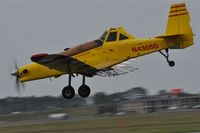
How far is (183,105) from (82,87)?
80228 mm

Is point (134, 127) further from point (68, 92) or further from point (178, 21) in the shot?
point (178, 21)

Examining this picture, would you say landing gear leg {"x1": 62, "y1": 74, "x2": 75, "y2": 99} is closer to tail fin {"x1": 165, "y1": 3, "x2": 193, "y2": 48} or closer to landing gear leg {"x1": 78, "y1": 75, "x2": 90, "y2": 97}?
landing gear leg {"x1": 78, "y1": 75, "x2": 90, "y2": 97}

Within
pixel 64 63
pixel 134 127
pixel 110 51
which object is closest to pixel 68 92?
pixel 64 63

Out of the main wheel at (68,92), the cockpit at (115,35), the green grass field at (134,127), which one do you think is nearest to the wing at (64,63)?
the main wheel at (68,92)

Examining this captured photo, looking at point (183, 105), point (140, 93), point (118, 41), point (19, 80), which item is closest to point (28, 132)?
point (19, 80)

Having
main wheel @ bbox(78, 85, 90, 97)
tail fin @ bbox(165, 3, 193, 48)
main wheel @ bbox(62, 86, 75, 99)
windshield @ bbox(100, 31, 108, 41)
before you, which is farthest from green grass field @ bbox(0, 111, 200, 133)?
windshield @ bbox(100, 31, 108, 41)

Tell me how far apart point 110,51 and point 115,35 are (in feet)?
3.02

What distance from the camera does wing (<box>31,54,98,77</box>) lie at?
90.7 ft

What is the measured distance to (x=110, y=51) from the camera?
29.1 m

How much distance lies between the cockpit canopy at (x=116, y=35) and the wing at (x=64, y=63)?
1.77m

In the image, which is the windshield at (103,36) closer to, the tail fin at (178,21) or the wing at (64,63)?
the wing at (64,63)

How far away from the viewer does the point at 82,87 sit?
30.5 m

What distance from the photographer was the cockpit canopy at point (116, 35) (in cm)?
2914

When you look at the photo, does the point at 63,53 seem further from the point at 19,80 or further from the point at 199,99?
the point at 199,99
